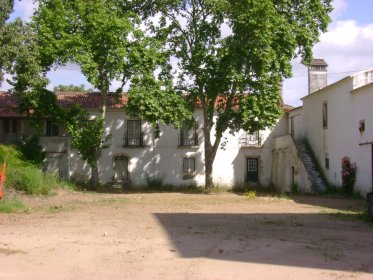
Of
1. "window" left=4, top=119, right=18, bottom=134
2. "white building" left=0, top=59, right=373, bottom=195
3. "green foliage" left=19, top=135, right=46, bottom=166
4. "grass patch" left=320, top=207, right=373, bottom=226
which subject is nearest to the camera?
"grass patch" left=320, top=207, right=373, bottom=226

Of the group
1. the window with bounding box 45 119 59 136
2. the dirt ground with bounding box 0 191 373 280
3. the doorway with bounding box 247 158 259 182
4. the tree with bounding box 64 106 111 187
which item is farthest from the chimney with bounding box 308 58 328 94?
the dirt ground with bounding box 0 191 373 280

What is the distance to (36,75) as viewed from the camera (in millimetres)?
26359

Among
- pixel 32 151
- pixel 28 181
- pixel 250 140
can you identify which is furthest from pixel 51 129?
pixel 250 140

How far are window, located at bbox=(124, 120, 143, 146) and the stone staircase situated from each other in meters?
12.0

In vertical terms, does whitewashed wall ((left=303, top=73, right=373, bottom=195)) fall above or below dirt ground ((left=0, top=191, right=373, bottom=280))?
above

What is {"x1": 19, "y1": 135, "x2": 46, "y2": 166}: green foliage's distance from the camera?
34.7 metres

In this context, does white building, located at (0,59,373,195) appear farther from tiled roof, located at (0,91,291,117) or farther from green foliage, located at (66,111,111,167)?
green foliage, located at (66,111,111,167)

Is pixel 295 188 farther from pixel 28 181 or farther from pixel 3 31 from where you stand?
pixel 3 31

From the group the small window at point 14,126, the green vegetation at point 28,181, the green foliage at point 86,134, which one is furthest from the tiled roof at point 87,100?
the green vegetation at point 28,181

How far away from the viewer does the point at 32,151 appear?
1383 inches

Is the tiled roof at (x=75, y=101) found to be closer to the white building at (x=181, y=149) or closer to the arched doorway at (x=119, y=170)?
the white building at (x=181, y=149)

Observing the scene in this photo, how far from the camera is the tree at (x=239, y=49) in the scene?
2970 cm

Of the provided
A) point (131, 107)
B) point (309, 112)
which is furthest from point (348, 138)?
point (131, 107)

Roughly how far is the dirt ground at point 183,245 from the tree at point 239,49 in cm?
1241
